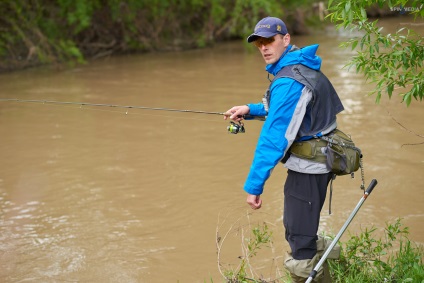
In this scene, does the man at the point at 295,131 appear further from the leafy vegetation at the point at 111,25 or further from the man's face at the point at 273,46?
the leafy vegetation at the point at 111,25

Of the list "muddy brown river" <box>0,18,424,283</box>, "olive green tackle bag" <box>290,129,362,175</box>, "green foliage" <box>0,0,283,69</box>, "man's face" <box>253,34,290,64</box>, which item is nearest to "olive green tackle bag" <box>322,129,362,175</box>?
"olive green tackle bag" <box>290,129,362,175</box>

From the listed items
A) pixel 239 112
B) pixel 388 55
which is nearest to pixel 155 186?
pixel 239 112

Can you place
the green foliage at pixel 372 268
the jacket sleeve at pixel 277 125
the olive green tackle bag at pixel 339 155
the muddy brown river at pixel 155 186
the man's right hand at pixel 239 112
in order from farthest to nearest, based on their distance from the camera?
the muddy brown river at pixel 155 186, the man's right hand at pixel 239 112, the green foliage at pixel 372 268, the olive green tackle bag at pixel 339 155, the jacket sleeve at pixel 277 125

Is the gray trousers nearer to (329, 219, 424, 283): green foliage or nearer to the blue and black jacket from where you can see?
the blue and black jacket

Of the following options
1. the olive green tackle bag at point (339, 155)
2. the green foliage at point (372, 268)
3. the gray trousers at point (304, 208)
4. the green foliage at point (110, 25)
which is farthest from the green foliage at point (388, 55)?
the green foliage at point (110, 25)

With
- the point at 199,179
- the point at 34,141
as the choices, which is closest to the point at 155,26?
the point at 34,141

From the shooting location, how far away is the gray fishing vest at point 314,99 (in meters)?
3.33

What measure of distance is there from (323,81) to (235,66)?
37.2ft

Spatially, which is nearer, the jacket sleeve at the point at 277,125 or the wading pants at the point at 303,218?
the jacket sleeve at the point at 277,125

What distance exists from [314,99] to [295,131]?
0.21 m

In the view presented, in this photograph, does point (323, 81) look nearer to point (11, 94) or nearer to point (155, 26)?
point (11, 94)

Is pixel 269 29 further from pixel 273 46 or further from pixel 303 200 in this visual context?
pixel 303 200

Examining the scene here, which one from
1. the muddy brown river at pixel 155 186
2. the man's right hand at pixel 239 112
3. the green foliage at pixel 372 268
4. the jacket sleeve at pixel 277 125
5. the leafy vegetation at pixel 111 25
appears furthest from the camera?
the leafy vegetation at pixel 111 25

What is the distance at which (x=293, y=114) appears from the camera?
3307 mm
